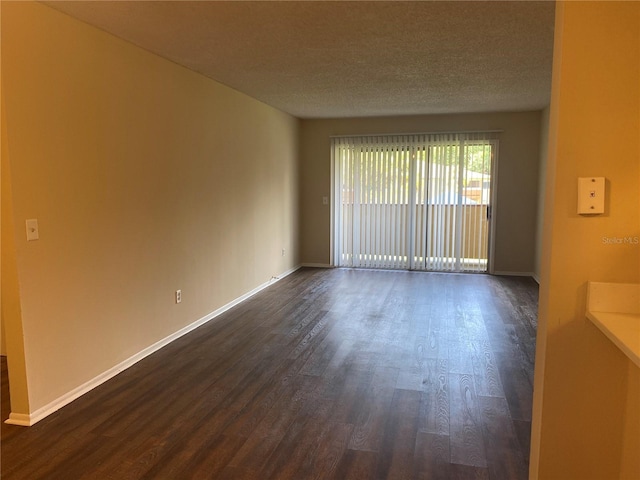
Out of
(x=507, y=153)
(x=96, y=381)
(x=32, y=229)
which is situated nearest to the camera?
(x=32, y=229)

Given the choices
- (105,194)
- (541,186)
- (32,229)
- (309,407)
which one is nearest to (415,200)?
(541,186)

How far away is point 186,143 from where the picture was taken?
3.93 m

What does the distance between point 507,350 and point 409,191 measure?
3596 millimetres

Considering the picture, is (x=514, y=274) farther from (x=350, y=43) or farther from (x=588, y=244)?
(x=588, y=244)

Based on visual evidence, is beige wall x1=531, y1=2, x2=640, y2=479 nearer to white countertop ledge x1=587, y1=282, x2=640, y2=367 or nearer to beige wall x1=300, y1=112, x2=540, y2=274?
white countertop ledge x1=587, y1=282, x2=640, y2=367

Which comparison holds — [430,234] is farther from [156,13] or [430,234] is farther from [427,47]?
[156,13]

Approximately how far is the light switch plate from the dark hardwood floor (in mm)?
1040

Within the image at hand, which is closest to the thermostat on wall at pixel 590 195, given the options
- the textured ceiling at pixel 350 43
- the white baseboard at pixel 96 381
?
the textured ceiling at pixel 350 43

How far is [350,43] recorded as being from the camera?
321 centimetres

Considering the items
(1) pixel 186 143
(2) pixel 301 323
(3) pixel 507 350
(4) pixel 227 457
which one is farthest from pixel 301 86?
(4) pixel 227 457

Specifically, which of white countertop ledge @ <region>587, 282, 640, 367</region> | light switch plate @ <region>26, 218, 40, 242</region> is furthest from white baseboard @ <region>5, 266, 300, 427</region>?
white countertop ledge @ <region>587, 282, 640, 367</region>

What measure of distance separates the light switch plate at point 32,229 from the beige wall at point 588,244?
2.56 meters

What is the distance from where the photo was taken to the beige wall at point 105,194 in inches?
96.1

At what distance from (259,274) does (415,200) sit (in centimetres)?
270
